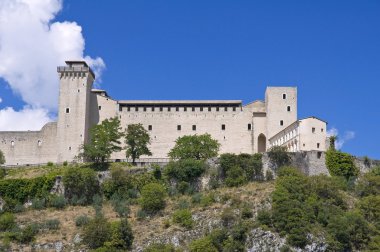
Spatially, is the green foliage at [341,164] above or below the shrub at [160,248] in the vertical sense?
above

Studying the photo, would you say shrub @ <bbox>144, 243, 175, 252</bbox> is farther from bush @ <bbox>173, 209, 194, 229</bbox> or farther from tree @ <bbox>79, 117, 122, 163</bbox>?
tree @ <bbox>79, 117, 122, 163</bbox>

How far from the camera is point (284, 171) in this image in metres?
66.0

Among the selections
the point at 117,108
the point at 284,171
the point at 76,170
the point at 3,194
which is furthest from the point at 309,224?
the point at 117,108

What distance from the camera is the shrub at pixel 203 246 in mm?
54850

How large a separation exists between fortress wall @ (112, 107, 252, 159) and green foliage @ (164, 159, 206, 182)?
16869 millimetres

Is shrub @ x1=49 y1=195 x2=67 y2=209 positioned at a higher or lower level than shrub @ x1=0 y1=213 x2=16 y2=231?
higher

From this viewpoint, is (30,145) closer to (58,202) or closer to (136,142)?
(136,142)

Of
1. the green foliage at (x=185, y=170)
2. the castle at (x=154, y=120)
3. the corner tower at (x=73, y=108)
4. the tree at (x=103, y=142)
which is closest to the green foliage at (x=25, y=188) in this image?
the tree at (x=103, y=142)

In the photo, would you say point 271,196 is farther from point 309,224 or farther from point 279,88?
point 279,88

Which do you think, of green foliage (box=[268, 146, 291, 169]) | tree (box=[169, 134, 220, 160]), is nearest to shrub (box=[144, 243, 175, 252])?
green foliage (box=[268, 146, 291, 169])

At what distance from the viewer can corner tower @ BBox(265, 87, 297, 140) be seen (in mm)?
83625

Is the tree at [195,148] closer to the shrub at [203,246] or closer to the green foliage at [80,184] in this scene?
the green foliage at [80,184]

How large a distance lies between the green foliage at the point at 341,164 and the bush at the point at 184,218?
16460 millimetres

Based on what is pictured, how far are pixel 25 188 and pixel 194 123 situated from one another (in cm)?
2532
